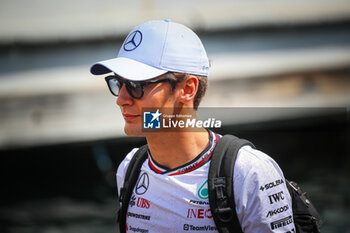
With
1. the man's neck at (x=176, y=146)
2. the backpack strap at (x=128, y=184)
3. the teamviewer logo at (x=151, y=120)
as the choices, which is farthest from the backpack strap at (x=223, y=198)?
the backpack strap at (x=128, y=184)

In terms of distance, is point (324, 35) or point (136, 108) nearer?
point (136, 108)

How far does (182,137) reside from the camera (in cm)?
216

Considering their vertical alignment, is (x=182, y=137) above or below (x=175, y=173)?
above

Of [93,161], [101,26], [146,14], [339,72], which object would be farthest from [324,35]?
[93,161]

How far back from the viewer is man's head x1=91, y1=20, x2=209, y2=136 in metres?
2.04

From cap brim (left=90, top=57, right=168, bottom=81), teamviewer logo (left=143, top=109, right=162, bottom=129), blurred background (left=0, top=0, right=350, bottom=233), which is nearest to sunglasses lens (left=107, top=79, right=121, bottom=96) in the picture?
cap brim (left=90, top=57, right=168, bottom=81)

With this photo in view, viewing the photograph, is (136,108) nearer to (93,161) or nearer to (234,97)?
(234,97)

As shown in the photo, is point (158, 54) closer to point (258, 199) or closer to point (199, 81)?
point (199, 81)

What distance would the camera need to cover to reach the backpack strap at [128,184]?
2271 millimetres

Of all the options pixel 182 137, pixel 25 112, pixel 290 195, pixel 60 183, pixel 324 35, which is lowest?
pixel 290 195

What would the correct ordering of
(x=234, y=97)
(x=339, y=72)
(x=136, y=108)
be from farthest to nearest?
1. (x=339, y=72)
2. (x=234, y=97)
3. (x=136, y=108)

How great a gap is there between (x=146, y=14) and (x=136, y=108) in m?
4.60

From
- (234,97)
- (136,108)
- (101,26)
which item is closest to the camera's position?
(136,108)

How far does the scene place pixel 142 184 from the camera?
2260 millimetres
